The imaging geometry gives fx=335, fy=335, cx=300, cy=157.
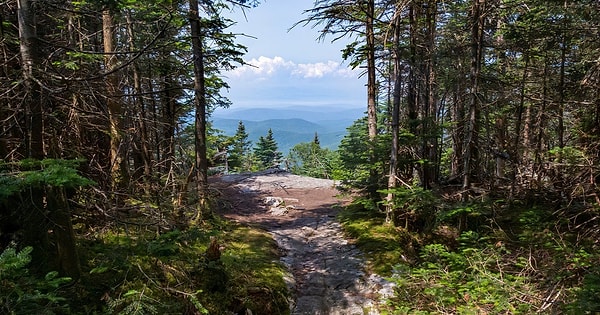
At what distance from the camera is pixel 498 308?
4.33 meters

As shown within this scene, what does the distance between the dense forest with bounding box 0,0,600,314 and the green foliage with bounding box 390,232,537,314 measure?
4cm

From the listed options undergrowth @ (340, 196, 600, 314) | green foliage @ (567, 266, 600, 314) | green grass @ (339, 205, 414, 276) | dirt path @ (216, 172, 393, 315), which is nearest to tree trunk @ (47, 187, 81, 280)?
dirt path @ (216, 172, 393, 315)

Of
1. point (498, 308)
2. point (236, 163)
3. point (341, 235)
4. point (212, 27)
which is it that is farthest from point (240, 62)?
point (236, 163)

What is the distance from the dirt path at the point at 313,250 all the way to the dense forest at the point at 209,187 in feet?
1.64

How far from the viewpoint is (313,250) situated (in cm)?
852

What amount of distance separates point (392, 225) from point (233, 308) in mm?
5051

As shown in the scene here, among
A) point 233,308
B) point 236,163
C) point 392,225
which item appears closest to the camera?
point 233,308

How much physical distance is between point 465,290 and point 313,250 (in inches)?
155

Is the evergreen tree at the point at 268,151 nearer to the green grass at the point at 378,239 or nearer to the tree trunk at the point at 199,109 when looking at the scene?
the green grass at the point at 378,239

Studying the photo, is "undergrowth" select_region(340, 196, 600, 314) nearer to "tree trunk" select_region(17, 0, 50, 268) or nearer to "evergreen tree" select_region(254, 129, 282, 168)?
"tree trunk" select_region(17, 0, 50, 268)

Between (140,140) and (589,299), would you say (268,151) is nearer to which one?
(140,140)

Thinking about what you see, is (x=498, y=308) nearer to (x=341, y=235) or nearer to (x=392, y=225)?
(x=392, y=225)

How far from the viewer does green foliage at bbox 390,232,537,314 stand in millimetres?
4719

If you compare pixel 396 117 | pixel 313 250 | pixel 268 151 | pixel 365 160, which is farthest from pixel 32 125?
pixel 268 151
